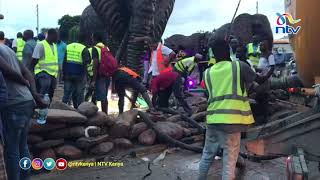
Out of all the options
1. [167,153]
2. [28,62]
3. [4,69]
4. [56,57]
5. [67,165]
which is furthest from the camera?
[28,62]

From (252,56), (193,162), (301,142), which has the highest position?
(252,56)

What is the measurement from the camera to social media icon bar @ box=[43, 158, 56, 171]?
20.4 ft

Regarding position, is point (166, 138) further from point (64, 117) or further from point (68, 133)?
point (64, 117)

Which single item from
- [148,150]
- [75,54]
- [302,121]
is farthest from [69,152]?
[302,121]

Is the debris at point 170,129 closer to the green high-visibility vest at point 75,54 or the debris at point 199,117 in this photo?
the debris at point 199,117

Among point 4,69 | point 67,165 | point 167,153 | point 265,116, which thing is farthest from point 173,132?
point 4,69

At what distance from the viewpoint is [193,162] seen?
6598mm

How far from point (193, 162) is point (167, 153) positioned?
59 cm

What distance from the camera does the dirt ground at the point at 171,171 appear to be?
593 cm

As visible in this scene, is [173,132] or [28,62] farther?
[28,62]

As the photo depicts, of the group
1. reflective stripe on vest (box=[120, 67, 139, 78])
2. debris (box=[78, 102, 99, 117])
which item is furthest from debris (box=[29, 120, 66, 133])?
reflective stripe on vest (box=[120, 67, 139, 78])

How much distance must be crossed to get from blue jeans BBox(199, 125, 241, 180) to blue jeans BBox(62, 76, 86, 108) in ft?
13.8

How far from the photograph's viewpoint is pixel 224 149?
505 centimetres

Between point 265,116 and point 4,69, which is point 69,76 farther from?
point 4,69
